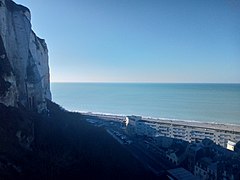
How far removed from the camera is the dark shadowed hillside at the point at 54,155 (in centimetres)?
1731

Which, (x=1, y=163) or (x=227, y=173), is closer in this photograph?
(x=1, y=163)

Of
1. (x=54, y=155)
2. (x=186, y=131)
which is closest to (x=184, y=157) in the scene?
(x=54, y=155)

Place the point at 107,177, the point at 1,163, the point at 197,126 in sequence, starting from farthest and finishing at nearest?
the point at 197,126 < the point at 107,177 < the point at 1,163

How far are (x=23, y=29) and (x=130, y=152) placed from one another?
1548 cm

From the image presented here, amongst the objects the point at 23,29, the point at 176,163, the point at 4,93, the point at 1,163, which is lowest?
the point at 176,163

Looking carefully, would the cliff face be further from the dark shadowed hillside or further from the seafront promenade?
the seafront promenade

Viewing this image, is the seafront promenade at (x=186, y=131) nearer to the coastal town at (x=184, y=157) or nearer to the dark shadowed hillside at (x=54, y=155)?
the coastal town at (x=184, y=157)

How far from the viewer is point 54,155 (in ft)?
67.9

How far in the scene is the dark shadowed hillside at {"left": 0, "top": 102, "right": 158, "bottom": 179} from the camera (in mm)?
17312

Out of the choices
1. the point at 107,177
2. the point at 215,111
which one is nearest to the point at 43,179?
the point at 107,177

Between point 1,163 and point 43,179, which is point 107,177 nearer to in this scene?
point 43,179

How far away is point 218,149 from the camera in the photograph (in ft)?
93.5

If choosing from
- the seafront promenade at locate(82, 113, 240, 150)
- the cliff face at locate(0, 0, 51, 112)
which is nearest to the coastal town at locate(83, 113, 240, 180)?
the seafront promenade at locate(82, 113, 240, 150)

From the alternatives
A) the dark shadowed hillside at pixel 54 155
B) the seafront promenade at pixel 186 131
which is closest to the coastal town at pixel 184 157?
the dark shadowed hillside at pixel 54 155
